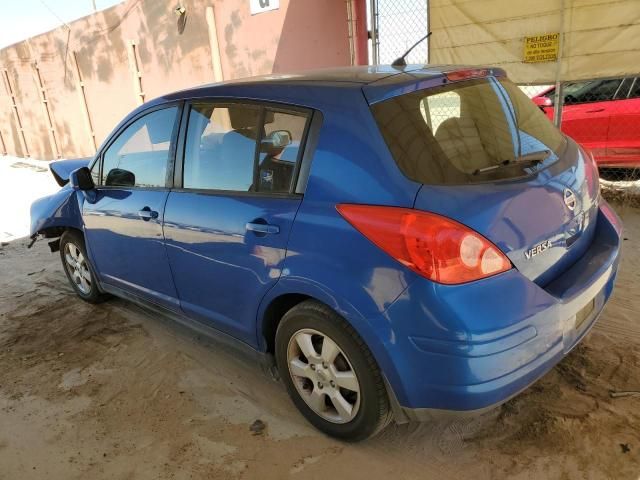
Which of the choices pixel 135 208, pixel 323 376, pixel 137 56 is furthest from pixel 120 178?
pixel 137 56

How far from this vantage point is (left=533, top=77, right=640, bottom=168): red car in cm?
638

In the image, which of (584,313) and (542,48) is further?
(542,48)

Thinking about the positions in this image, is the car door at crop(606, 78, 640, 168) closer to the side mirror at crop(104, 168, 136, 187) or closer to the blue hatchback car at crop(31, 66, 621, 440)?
the blue hatchback car at crop(31, 66, 621, 440)

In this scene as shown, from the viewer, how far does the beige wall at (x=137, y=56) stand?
7527mm

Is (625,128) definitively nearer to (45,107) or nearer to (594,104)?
(594,104)

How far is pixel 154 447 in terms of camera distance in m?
2.71

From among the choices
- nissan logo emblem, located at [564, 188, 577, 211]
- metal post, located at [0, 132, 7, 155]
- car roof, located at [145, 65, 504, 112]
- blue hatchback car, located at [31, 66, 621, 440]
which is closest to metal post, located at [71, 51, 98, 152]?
metal post, located at [0, 132, 7, 155]

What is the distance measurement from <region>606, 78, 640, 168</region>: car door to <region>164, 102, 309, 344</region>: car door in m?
5.37

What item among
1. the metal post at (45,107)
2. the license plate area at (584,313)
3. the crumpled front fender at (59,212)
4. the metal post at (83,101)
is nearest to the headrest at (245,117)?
the license plate area at (584,313)

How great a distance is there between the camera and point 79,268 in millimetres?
4457

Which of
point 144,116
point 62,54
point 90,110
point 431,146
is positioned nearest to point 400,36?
point 144,116

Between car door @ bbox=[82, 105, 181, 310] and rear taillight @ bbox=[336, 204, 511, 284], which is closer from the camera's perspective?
rear taillight @ bbox=[336, 204, 511, 284]

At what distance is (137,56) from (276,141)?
9.41 meters

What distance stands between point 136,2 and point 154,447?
993 cm
